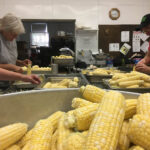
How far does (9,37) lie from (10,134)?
6.49ft

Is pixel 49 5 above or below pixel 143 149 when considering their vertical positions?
above

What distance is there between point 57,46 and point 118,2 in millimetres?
2391

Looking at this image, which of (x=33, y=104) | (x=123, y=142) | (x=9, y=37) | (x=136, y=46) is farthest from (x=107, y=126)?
(x=136, y=46)

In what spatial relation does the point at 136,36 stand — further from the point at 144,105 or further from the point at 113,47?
the point at 144,105

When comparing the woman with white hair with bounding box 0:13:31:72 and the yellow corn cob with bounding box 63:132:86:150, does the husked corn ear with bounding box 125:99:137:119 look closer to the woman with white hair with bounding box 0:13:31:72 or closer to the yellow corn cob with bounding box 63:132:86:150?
the yellow corn cob with bounding box 63:132:86:150

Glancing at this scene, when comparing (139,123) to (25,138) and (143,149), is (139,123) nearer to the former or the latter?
(143,149)

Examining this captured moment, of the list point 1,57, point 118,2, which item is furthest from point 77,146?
point 118,2

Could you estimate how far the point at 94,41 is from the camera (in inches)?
214

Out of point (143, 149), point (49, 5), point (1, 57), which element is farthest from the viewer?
point (49, 5)

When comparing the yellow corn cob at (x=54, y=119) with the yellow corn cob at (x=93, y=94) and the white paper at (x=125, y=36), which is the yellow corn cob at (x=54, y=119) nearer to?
the yellow corn cob at (x=93, y=94)

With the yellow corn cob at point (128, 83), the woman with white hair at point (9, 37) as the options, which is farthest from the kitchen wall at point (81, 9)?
the yellow corn cob at point (128, 83)

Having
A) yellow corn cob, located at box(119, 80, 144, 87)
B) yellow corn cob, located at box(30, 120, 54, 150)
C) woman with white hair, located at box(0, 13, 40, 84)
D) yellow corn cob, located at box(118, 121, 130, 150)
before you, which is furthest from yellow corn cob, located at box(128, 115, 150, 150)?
woman with white hair, located at box(0, 13, 40, 84)

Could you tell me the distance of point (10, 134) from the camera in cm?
67

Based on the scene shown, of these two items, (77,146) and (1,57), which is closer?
(77,146)
